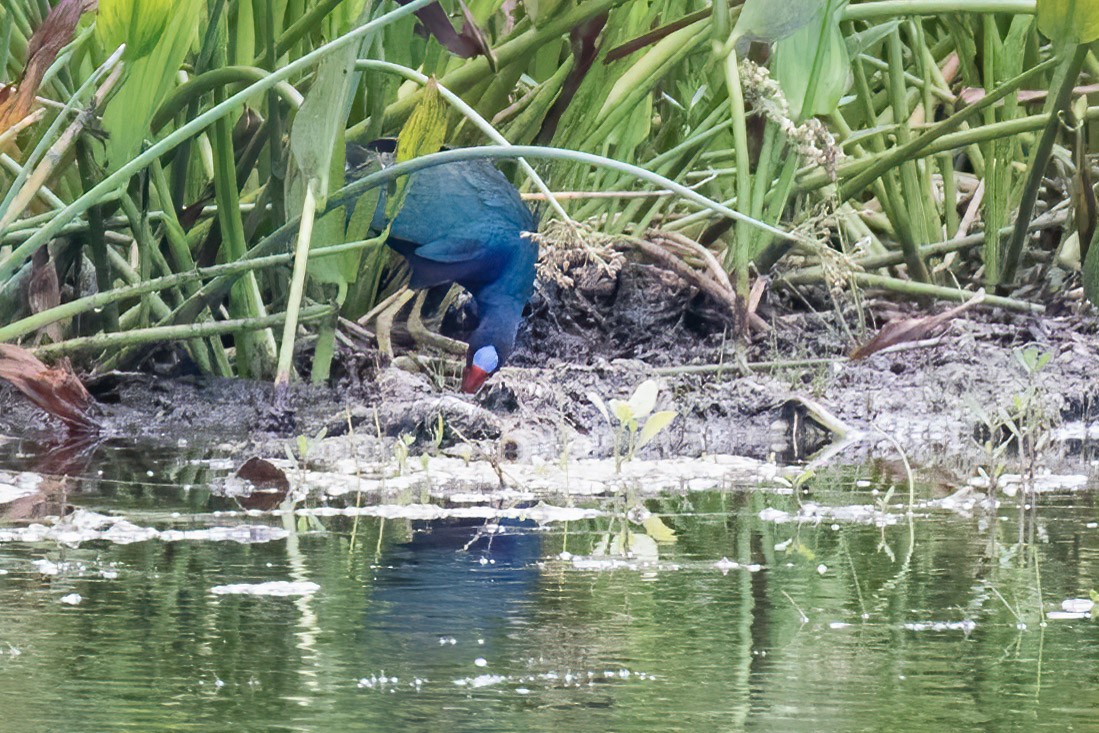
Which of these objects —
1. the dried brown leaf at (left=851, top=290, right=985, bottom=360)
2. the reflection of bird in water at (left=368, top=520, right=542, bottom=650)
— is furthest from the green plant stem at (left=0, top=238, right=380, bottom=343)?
the dried brown leaf at (left=851, top=290, right=985, bottom=360)

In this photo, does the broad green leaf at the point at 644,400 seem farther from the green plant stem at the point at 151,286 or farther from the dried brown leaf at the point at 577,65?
the dried brown leaf at the point at 577,65

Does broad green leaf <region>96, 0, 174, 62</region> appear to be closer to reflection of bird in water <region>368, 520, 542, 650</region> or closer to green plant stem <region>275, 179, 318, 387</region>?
green plant stem <region>275, 179, 318, 387</region>

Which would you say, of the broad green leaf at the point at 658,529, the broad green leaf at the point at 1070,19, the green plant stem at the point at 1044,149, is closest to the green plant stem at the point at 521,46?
the broad green leaf at the point at 1070,19

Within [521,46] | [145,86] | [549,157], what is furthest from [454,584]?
[521,46]

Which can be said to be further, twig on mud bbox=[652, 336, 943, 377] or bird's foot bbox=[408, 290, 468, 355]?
bird's foot bbox=[408, 290, 468, 355]

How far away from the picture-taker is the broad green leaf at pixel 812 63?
137 inches

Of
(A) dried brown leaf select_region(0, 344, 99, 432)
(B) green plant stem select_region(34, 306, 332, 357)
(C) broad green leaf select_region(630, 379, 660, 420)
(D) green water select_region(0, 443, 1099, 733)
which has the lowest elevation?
(D) green water select_region(0, 443, 1099, 733)

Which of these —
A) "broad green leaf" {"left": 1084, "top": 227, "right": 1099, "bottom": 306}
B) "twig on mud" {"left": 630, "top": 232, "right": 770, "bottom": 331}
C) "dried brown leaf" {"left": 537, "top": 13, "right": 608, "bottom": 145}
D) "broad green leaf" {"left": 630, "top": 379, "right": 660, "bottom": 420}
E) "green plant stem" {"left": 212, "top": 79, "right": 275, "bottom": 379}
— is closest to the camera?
"broad green leaf" {"left": 630, "top": 379, "right": 660, "bottom": 420}

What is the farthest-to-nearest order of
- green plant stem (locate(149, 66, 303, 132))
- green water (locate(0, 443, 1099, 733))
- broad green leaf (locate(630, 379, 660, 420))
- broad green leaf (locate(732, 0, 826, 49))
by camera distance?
green plant stem (locate(149, 66, 303, 132)), broad green leaf (locate(732, 0, 826, 49)), broad green leaf (locate(630, 379, 660, 420)), green water (locate(0, 443, 1099, 733))

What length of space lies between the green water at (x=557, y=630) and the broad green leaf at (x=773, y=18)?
1.04m

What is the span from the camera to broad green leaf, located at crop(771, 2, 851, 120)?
349 cm

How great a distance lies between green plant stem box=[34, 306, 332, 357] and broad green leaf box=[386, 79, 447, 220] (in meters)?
0.46

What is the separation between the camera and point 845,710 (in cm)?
126

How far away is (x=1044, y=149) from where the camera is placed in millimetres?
3795
